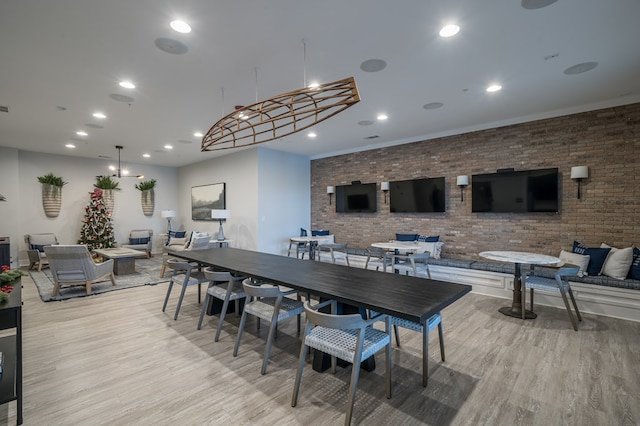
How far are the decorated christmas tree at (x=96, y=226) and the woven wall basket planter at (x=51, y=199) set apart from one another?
0.71 metres

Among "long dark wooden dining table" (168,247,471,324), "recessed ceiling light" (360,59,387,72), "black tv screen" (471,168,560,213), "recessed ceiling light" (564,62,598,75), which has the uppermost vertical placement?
"recessed ceiling light" (360,59,387,72)

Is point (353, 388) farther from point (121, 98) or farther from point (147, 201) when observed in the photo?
point (147, 201)

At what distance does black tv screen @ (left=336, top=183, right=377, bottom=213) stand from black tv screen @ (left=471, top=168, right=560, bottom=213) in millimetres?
2126

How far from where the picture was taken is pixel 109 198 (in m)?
8.62

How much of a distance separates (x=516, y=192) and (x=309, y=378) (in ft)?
14.7

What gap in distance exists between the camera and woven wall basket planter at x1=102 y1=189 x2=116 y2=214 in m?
8.50

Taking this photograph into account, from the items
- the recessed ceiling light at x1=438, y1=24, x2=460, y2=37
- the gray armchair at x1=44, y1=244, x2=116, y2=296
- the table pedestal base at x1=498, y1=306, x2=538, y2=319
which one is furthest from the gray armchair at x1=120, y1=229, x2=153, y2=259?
A: the recessed ceiling light at x1=438, y1=24, x2=460, y2=37

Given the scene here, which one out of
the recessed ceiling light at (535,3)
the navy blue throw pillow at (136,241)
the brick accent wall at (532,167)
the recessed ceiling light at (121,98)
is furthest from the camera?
the navy blue throw pillow at (136,241)

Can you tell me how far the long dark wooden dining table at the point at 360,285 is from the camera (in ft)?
6.33

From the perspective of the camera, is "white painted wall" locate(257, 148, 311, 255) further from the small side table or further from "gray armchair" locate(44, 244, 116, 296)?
the small side table

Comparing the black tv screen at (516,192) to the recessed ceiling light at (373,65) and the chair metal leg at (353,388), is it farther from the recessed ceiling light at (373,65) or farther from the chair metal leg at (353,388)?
the chair metal leg at (353,388)

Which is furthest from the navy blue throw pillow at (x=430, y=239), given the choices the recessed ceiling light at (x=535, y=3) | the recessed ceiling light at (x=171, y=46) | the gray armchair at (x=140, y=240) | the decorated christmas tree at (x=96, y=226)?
the decorated christmas tree at (x=96, y=226)

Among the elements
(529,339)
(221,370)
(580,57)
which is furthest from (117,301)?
(580,57)

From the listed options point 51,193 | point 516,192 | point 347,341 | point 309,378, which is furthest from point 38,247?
Answer: point 516,192
